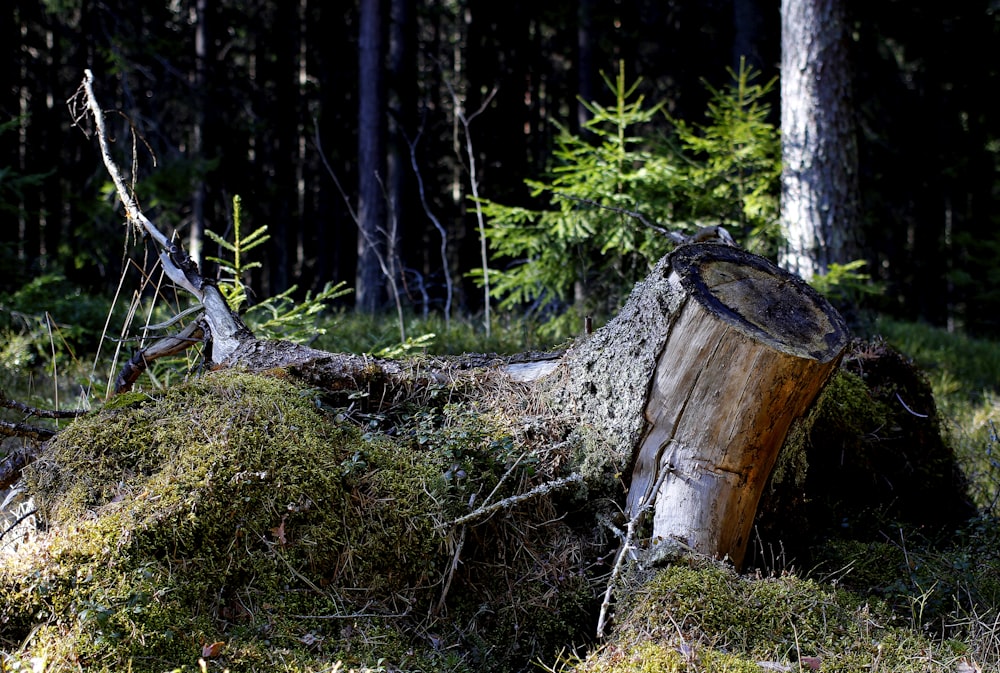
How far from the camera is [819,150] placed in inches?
251

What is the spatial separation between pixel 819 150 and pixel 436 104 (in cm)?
1142

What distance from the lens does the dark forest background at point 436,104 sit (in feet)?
39.9

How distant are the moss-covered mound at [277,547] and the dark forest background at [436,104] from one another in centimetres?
832

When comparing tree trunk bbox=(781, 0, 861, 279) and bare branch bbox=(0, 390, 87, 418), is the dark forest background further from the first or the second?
bare branch bbox=(0, 390, 87, 418)

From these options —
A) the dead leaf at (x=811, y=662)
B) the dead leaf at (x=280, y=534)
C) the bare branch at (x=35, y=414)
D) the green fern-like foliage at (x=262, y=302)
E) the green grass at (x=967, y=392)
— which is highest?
the green fern-like foliage at (x=262, y=302)

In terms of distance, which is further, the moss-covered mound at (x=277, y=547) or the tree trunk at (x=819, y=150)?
the tree trunk at (x=819, y=150)

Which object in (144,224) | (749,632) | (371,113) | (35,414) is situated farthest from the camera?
(371,113)

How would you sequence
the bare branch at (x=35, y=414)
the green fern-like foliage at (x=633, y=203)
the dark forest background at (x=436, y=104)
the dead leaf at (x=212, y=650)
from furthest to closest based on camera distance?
1. the dark forest background at (x=436, y=104)
2. the green fern-like foliage at (x=633, y=203)
3. the bare branch at (x=35, y=414)
4. the dead leaf at (x=212, y=650)

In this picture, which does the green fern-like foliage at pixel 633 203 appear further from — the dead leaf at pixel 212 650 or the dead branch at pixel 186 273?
the dead leaf at pixel 212 650

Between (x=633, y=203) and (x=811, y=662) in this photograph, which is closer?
(x=811, y=662)

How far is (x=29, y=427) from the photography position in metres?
2.88

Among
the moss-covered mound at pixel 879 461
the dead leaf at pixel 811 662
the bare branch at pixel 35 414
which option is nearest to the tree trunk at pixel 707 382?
the dead leaf at pixel 811 662

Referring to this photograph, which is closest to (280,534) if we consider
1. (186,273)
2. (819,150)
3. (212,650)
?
(212,650)

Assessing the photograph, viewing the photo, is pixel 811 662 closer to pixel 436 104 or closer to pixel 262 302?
pixel 262 302
